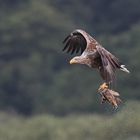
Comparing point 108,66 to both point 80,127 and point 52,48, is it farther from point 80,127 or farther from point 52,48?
point 52,48

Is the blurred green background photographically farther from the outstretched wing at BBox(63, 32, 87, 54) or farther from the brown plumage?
the brown plumage

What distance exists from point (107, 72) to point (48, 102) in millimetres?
35394

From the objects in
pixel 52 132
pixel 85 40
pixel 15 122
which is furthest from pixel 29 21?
pixel 85 40

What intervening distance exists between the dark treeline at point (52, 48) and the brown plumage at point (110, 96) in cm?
3139

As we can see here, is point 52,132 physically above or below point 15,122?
below

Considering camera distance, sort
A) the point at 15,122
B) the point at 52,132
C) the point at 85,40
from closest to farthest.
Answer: the point at 85,40
the point at 52,132
the point at 15,122

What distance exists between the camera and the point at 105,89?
43.4ft

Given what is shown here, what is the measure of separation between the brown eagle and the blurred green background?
25.8 meters

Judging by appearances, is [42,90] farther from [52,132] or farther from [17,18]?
[52,132]

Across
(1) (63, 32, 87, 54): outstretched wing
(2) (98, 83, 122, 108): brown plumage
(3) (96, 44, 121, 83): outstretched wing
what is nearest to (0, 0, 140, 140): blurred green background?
(1) (63, 32, 87, 54): outstretched wing

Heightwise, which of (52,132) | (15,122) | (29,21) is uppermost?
(29,21)

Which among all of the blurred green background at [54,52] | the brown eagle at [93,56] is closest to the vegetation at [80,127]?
the brown eagle at [93,56]

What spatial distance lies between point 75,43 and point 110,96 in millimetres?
2881

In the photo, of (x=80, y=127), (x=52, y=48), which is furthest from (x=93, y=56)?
(x=52, y=48)
